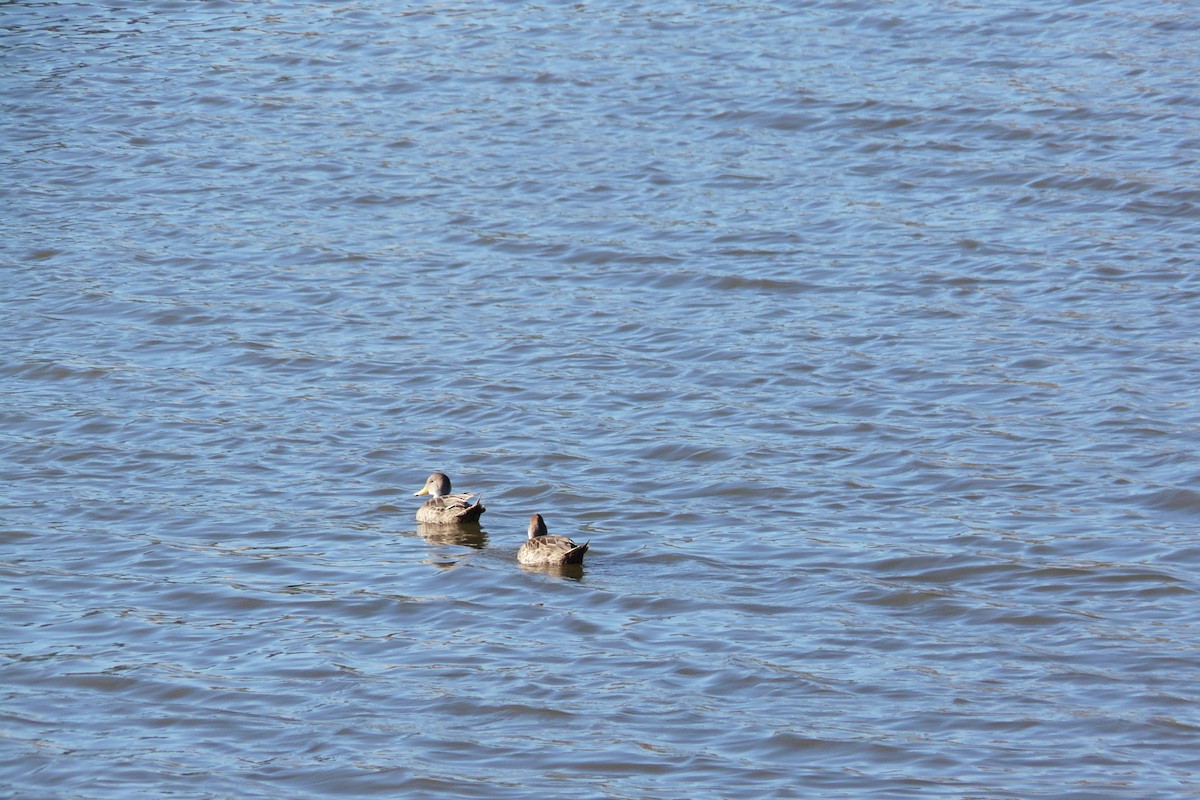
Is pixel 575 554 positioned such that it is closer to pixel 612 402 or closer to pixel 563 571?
pixel 563 571

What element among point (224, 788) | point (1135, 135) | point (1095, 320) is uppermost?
point (1135, 135)

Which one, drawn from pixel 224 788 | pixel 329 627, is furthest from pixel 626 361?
pixel 224 788

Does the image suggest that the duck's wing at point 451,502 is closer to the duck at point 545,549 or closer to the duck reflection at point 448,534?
the duck reflection at point 448,534

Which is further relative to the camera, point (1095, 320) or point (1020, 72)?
point (1020, 72)

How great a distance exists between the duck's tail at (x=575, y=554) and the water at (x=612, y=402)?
0.14 m

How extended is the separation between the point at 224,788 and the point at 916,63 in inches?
582

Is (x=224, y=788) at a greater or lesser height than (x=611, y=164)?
lesser

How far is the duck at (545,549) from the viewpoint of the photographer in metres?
10.9

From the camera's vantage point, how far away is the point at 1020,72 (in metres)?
19.9

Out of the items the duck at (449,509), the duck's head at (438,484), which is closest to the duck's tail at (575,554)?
the duck at (449,509)

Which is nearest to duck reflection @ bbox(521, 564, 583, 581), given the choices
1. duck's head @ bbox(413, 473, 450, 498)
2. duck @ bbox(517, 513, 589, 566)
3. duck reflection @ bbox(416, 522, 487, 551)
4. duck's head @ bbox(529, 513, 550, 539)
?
duck @ bbox(517, 513, 589, 566)

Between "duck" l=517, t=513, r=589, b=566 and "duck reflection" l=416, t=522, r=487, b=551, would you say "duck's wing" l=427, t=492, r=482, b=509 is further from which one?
"duck" l=517, t=513, r=589, b=566

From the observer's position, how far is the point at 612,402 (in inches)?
539

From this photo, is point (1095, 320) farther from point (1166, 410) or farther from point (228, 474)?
point (228, 474)
